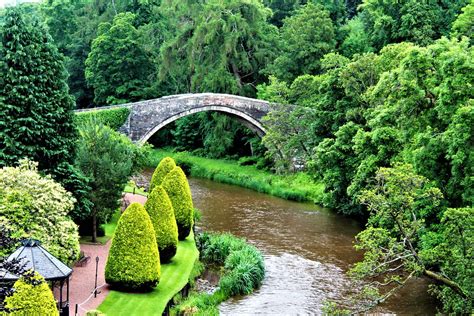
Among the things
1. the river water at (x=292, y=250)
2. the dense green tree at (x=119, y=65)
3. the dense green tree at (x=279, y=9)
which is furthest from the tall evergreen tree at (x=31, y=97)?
the dense green tree at (x=279, y=9)

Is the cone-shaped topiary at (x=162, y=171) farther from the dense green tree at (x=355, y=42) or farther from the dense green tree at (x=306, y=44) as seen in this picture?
the dense green tree at (x=355, y=42)

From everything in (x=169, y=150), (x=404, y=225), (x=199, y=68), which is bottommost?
(x=169, y=150)

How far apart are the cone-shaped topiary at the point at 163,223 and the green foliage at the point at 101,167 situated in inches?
124

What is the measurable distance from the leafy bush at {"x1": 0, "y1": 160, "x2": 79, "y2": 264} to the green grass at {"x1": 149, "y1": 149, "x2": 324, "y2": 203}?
1925cm

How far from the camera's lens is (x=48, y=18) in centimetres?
7200

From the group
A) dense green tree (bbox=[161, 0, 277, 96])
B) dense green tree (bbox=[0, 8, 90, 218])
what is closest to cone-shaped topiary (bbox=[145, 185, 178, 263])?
dense green tree (bbox=[0, 8, 90, 218])

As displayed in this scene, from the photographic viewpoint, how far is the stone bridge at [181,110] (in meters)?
51.3

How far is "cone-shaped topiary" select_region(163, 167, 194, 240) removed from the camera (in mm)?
32344

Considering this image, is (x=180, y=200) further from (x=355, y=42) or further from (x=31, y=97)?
(x=355, y=42)

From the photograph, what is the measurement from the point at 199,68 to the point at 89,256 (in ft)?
102

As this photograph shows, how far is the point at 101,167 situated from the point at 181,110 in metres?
22.4

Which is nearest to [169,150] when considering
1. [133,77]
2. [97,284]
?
[133,77]

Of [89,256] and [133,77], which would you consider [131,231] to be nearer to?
[89,256]

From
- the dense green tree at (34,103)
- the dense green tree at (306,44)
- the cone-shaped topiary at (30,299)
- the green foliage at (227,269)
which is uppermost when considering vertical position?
the dense green tree at (306,44)
